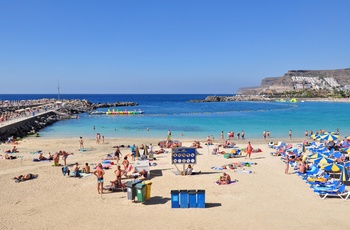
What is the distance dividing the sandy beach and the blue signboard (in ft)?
2.52

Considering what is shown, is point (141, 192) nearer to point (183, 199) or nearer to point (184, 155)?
point (183, 199)

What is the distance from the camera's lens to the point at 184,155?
16297 mm

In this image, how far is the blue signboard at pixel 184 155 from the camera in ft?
53.3

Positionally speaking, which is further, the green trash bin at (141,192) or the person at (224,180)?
the person at (224,180)

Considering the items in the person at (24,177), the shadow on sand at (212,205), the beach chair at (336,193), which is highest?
the beach chair at (336,193)

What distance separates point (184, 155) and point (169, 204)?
4.34 meters

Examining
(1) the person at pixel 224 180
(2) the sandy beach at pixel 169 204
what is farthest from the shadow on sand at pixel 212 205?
(1) the person at pixel 224 180

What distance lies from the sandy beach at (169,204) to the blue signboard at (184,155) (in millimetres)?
768

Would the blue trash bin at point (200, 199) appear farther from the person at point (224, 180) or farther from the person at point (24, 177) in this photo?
the person at point (24, 177)

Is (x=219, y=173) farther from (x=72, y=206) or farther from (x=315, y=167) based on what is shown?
(x=72, y=206)

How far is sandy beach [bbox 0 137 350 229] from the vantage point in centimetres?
1039

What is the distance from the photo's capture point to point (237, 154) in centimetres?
2197

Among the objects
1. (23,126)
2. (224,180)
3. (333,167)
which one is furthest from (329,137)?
(23,126)

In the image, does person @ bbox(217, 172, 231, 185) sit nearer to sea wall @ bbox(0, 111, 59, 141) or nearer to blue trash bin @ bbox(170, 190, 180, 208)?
blue trash bin @ bbox(170, 190, 180, 208)
